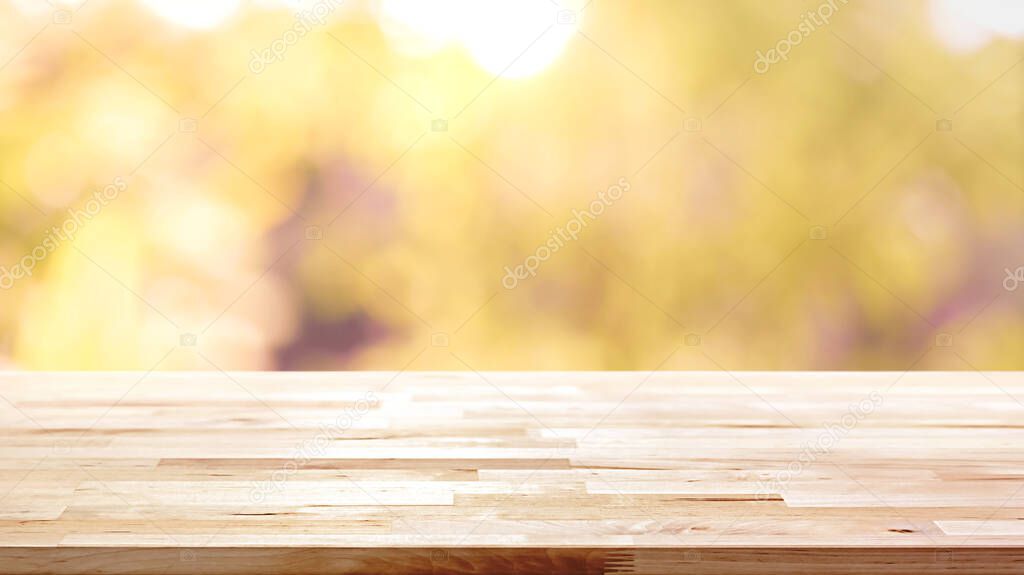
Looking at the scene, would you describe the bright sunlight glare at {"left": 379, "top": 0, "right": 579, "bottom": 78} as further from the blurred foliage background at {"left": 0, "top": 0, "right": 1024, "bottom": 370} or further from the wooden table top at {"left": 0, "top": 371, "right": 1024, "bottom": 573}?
the wooden table top at {"left": 0, "top": 371, "right": 1024, "bottom": 573}

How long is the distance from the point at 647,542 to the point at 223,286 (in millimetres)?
1491

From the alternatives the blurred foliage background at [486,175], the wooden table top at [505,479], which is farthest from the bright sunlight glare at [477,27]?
the wooden table top at [505,479]

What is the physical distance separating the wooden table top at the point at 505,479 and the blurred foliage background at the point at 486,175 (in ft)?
1.18

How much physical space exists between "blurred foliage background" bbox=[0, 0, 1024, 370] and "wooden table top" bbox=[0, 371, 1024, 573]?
0.36 metres

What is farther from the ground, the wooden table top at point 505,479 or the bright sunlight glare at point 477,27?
the bright sunlight glare at point 477,27

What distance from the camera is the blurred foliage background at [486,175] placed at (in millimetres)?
2021

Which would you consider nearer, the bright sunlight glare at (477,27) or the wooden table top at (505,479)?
the wooden table top at (505,479)

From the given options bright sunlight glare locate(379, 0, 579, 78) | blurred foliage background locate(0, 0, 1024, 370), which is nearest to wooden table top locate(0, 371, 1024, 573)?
blurred foliage background locate(0, 0, 1024, 370)

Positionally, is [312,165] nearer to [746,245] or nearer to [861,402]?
[746,245]

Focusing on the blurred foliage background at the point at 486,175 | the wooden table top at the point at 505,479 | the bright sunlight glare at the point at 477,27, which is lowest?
the wooden table top at the point at 505,479

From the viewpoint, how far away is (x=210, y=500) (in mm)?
993

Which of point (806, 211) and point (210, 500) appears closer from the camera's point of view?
point (210, 500)

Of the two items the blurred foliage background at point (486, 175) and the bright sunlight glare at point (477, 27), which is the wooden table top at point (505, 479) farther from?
the bright sunlight glare at point (477, 27)

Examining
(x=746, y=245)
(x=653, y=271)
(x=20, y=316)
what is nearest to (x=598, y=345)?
(x=653, y=271)
